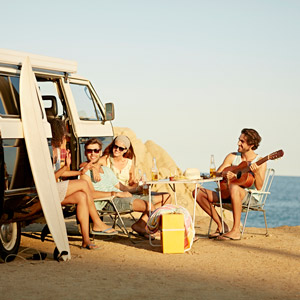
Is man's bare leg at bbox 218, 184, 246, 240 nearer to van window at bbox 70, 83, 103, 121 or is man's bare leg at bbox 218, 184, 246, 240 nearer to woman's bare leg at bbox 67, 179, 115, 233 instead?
woman's bare leg at bbox 67, 179, 115, 233

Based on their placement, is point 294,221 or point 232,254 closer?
point 232,254

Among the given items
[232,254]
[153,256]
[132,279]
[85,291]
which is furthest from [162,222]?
[85,291]

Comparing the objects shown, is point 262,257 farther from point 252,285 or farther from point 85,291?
point 85,291

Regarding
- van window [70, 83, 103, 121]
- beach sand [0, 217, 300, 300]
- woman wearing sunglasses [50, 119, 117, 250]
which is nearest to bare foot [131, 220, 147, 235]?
beach sand [0, 217, 300, 300]

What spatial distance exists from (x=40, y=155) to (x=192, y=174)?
2.01 m

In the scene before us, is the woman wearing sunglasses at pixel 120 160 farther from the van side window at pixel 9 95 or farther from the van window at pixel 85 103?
the van side window at pixel 9 95

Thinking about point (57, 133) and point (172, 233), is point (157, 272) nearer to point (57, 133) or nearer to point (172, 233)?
point (172, 233)

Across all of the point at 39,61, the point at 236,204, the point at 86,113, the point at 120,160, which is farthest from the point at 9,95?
the point at 236,204

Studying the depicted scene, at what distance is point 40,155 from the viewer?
694 centimetres

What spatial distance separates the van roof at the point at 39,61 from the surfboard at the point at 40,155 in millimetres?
150

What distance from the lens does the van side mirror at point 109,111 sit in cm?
945

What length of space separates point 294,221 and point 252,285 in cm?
5889

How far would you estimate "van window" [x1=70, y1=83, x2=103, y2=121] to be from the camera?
9.14 m

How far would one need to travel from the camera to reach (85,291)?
5.62 m
